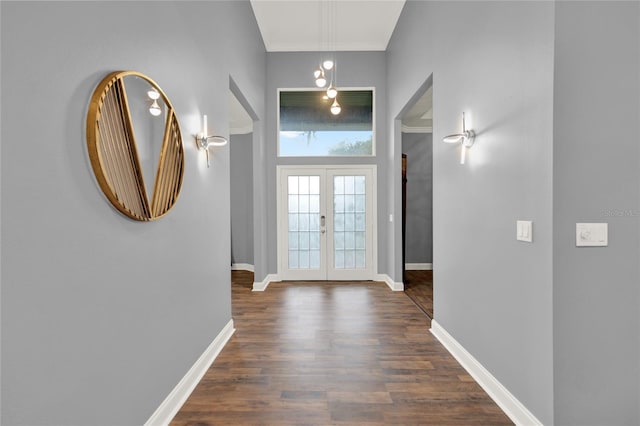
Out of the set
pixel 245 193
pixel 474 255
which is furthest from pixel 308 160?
pixel 474 255

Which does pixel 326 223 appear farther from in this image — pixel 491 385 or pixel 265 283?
pixel 491 385

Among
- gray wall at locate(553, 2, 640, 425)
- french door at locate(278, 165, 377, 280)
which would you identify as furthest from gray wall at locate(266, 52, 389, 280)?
gray wall at locate(553, 2, 640, 425)

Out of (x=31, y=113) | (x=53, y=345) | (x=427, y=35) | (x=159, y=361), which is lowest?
(x=159, y=361)

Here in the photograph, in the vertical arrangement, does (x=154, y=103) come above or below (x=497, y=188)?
above

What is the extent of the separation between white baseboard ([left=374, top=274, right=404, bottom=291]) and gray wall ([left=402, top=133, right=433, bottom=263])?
4.76ft

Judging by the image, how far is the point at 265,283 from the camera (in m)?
5.52

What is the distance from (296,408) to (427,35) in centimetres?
371

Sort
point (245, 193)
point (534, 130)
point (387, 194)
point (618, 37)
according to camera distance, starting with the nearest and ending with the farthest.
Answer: point (618, 37) → point (534, 130) → point (387, 194) → point (245, 193)

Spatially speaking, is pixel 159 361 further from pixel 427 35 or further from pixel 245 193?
pixel 245 193

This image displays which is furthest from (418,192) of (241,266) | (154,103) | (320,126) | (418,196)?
(154,103)

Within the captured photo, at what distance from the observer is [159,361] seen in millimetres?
1965

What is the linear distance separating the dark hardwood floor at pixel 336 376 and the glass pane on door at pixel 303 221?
5.95 feet

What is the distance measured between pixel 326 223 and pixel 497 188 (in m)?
3.81

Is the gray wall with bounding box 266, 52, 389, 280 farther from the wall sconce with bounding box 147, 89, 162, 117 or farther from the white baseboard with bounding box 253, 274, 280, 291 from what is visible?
the wall sconce with bounding box 147, 89, 162, 117
